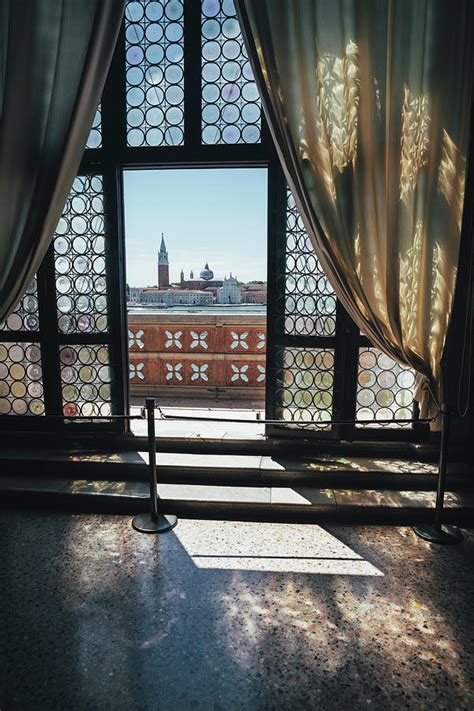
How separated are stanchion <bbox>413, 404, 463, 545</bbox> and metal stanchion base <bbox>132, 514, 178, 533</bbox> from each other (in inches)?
56.6

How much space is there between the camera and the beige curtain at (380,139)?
2.45 m

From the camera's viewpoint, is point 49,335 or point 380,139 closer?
point 380,139

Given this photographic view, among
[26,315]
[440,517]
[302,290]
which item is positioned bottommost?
[440,517]

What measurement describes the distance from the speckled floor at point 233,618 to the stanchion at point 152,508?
0.24 ft

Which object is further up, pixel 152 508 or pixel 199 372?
pixel 199 372

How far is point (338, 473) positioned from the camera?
9.73ft

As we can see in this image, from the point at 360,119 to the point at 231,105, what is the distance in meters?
1.00

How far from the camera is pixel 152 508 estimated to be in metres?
2.70

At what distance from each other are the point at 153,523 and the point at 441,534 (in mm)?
1664

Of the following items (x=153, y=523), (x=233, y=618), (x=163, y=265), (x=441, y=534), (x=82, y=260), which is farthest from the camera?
(x=163, y=265)

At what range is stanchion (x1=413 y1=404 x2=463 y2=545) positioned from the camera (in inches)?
98.0

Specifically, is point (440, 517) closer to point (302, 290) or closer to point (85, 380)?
point (302, 290)

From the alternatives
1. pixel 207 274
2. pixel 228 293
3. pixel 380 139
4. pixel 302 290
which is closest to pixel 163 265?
pixel 207 274

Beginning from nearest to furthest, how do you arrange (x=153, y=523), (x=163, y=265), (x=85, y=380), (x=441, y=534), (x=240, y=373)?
(x=441, y=534) < (x=153, y=523) < (x=85, y=380) < (x=240, y=373) < (x=163, y=265)
